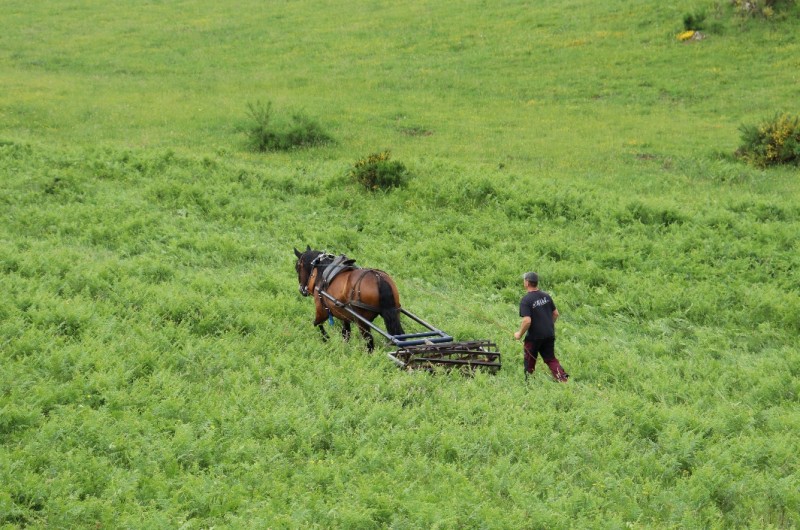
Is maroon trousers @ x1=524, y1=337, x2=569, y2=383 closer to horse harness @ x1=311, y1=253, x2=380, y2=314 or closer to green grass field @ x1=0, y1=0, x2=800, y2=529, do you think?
green grass field @ x1=0, y1=0, x2=800, y2=529

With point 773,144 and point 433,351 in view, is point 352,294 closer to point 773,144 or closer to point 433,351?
point 433,351

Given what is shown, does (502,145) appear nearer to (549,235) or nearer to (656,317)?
(549,235)

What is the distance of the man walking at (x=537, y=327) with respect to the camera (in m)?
10.3

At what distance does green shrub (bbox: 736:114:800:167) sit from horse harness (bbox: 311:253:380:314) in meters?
16.2

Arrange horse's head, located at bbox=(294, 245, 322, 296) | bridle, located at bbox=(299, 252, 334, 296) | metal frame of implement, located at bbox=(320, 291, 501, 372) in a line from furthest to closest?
horse's head, located at bbox=(294, 245, 322, 296) → bridle, located at bbox=(299, 252, 334, 296) → metal frame of implement, located at bbox=(320, 291, 501, 372)

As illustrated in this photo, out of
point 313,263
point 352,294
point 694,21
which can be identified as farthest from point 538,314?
point 694,21

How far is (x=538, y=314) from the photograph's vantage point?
10375mm

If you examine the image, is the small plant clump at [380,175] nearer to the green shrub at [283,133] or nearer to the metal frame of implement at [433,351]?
the green shrub at [283,133]

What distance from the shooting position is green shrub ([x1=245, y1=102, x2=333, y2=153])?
2406 cm

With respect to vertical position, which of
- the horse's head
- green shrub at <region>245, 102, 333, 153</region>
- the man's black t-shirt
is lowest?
the man's black t-shirt

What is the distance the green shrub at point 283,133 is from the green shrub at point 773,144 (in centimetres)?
1350

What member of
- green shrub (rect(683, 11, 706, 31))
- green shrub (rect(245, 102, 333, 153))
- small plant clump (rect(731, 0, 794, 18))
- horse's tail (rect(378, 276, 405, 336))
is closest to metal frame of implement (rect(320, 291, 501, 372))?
horse's tail (rect(378, 276, 405, 336))

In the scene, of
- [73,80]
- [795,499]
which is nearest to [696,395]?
[795,499]

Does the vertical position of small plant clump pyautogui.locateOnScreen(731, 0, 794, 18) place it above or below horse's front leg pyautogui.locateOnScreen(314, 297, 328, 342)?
above
